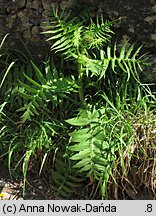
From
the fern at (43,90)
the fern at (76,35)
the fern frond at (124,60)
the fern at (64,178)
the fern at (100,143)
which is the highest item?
the fern at (76,35)

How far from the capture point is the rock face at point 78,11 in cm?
344

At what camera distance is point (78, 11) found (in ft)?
11.5

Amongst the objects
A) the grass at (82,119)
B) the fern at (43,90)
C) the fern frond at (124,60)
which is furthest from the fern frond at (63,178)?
the fern frond at (124,60)

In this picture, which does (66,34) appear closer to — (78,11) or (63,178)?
(78,11)

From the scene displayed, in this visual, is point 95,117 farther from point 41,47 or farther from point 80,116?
point 41,47

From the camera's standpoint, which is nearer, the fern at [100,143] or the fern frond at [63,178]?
the fern at [100,143]

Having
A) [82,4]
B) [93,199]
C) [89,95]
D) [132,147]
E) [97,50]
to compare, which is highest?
[82,4]

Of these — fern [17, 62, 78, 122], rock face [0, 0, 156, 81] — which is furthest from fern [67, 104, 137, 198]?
rock face [0, 0, 156, 81]

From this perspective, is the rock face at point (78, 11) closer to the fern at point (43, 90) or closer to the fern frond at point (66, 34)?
the fern frond at point (66, 34)

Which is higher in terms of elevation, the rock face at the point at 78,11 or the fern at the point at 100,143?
the rock face at the point at 78,11

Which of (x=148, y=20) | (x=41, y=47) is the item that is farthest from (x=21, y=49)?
(x=148, y=20)

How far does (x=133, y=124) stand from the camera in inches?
132

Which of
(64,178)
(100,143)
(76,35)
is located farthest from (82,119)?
(76,35)

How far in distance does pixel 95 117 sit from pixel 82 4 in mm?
651
